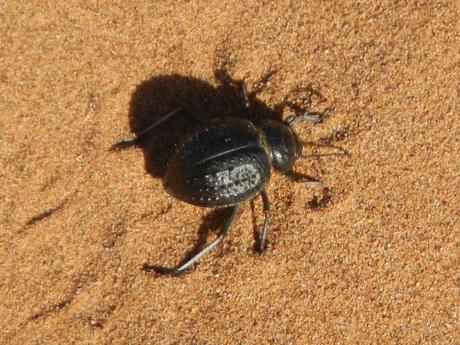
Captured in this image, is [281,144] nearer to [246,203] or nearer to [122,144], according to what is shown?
[246,203]

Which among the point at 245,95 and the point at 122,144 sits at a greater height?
the point at 245,95

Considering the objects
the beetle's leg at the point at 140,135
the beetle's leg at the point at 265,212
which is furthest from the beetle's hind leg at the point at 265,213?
the beetle's leg at the point at 140,135

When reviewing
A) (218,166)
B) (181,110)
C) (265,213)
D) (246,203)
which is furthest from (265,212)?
(181,110)

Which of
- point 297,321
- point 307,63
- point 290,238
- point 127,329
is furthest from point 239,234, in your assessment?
point 307,63

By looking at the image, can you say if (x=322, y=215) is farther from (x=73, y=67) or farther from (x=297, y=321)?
(x=73, y=67)

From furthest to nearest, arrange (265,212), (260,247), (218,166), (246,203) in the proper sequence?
(246,203) < (260,247) < (265,212) < (218,166)

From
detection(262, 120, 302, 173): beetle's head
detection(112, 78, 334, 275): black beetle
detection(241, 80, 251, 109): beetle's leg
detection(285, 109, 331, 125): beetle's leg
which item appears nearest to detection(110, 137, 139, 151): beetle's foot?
detection(112, 78, 334, 275): black beetle
